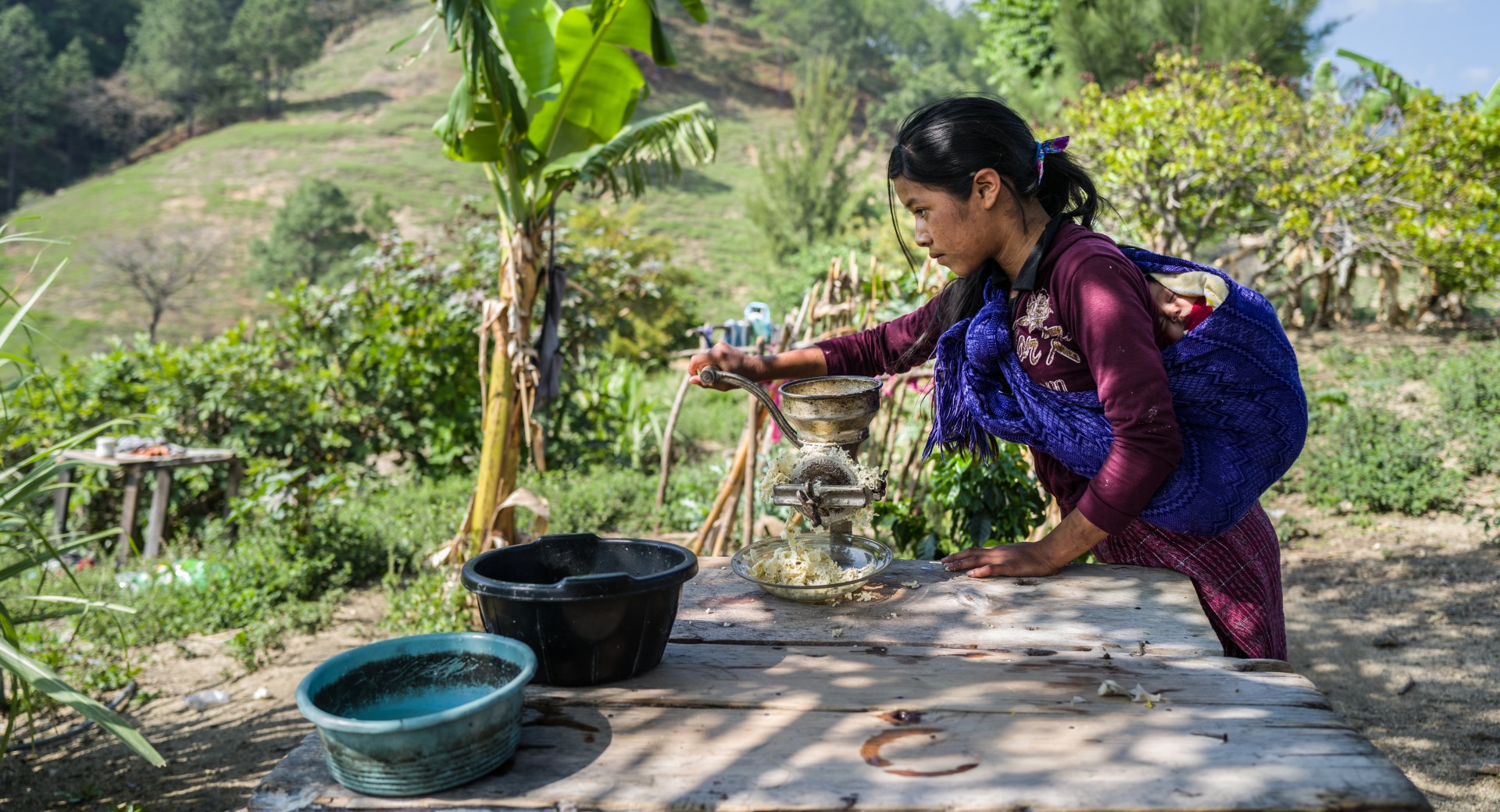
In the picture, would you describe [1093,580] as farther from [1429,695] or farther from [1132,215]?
[1132,215]

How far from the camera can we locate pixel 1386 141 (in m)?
8.02

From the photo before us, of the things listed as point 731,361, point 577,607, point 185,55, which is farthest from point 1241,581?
point 185,55

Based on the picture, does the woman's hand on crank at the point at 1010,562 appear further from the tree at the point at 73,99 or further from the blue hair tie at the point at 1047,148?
the tree at the point at 73,99

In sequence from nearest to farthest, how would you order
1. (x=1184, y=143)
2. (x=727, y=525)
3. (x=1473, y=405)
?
(x=727, y=525) < (x=1473, y=405) < (x=1184, y=143)

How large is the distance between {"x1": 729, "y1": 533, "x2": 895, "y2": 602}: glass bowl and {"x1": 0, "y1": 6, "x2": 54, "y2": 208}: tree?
3301 cm

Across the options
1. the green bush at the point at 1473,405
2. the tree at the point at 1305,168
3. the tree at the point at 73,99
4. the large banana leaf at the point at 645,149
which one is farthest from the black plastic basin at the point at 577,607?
the tree at the point at 73,99

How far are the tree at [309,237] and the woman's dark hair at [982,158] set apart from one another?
19.0 metres

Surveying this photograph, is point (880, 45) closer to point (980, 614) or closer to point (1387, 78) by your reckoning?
point (1387, 78)

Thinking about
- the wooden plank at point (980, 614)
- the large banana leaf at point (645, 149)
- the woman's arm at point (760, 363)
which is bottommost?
the wooden plank at point (980, 614)

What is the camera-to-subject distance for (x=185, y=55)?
30.2 m

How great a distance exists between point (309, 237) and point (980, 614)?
66.6 feet

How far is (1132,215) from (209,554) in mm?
8978

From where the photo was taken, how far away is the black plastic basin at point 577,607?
1311 millimetres

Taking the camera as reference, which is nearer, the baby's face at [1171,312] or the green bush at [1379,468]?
the baby's face at [1171,312]
